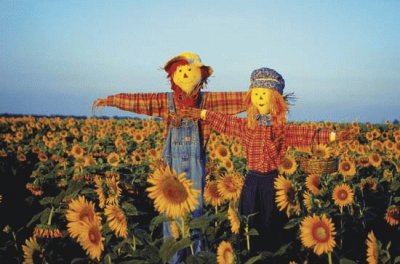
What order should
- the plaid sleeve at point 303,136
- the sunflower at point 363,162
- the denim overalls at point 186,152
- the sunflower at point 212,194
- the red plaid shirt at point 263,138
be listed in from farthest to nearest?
the sunflower at point 363,162
the denim overalls at point 186,152
the plaid sleeve at point 303,136
the red plaid shirt at point 263,138
the sunflower at point 212,194

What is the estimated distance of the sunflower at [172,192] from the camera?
8.49 feet

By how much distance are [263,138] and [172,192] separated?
1957 millimetres

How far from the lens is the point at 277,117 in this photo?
14.7ft

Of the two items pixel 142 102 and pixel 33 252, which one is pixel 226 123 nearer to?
pixel 142 102

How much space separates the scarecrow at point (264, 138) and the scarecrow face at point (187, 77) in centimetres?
43

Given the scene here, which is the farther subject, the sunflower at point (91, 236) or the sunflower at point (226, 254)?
the sunflower at point (226, 254)

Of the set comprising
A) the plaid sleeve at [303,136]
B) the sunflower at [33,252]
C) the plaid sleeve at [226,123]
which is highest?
the plaid sleeve at [226,123]

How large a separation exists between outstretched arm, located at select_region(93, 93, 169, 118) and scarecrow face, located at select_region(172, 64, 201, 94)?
275 millimetres

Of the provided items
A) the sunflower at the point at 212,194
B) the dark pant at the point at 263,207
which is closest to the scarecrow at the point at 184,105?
the dark pant at the point at 263,207

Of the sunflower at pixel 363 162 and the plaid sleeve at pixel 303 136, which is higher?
the plaid sleeve at pixel 303 136

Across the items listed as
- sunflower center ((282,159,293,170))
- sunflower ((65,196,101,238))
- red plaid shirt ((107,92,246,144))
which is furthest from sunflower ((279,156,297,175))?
sunflower ((65,196,101,238))

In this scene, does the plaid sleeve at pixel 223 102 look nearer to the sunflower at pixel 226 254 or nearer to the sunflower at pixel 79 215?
the sunflower at pixel 226 254

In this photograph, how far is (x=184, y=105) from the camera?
5.00 m

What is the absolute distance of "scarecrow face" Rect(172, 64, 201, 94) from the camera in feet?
16.4
